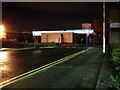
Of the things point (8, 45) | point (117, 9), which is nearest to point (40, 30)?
point (8, 45)

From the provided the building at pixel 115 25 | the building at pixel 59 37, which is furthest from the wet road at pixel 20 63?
the building at pixel 59 37

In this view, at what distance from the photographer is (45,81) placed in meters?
10.8

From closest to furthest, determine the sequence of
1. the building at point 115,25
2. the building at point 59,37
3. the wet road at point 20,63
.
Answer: the wet road at point 20,63, the building at point 115,25, the building at point 59,37

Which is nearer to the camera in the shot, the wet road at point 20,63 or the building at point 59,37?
the wet road at point 20,63

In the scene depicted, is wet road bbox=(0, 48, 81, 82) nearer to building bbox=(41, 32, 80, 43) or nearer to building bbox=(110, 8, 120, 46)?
building bbox=(110, 8, 120, 46)

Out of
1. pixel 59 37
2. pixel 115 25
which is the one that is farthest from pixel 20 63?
pixel 59 37

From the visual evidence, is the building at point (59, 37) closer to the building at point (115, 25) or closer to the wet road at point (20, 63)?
the building at point (115, 25)

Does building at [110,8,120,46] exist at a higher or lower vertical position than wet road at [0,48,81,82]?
higher

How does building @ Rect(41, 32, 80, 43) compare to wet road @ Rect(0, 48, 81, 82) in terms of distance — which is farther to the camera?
building @ Rect(41, 32, 80, 43)

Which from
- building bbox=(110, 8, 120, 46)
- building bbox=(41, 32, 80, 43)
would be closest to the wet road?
building bbox=(110, 8, 120, 46)

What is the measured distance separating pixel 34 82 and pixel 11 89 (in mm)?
1499

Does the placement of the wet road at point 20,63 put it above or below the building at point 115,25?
below

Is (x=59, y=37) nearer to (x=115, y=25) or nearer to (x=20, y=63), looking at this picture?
(x=115, y=25)

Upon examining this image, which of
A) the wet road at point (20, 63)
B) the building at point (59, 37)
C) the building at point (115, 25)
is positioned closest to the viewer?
the wet road at point (20, 63)
